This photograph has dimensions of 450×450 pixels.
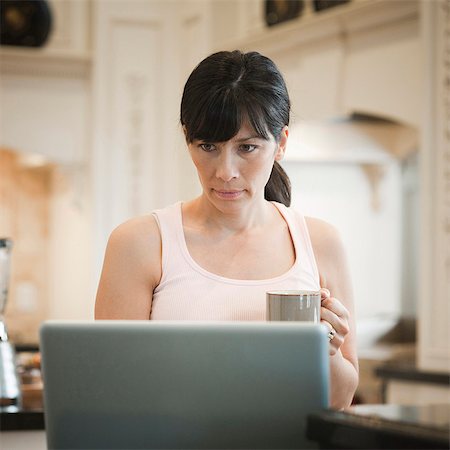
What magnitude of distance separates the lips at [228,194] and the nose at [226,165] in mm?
52

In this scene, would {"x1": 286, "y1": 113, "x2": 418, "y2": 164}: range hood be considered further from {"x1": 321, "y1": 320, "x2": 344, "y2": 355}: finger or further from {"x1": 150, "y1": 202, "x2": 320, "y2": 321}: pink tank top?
{"x1": 321, "y1": 320, "x2": 344, "y2": 355}: finger

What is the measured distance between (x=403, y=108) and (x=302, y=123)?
0.87 metres

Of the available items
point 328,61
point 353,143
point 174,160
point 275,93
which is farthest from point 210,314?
point 174,160

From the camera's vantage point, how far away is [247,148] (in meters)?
1.42

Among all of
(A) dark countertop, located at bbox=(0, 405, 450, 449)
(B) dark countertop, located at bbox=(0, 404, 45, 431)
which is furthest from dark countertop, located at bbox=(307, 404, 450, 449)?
(B) dark countertop, located at bbox=(0, 404, 45, 431)

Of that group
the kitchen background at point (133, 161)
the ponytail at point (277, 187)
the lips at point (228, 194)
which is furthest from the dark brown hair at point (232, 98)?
the kitchen background at point (133, 161)

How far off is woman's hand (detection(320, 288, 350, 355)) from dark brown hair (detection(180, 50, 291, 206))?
0.96 ft

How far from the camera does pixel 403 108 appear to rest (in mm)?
4043

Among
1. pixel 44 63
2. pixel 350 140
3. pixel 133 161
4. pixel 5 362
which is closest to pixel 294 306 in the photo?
pixel 5 362

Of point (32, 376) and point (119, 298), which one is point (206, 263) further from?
point (32, 376)

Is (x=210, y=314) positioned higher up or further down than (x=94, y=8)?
further down

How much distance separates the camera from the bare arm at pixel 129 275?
1423mm

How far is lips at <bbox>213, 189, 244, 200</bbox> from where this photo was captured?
147cm

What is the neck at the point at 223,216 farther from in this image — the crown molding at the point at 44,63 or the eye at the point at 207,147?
the crown molding at the point at 44,63
